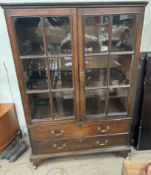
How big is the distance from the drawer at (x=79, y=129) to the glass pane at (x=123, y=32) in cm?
74

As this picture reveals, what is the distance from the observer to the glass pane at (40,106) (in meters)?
1.72

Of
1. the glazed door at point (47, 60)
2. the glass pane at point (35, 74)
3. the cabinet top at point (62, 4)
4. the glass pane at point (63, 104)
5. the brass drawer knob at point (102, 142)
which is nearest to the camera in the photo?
the cabinet top at point (62, 4)

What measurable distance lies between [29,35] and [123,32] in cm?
79

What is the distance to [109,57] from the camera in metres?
1.50

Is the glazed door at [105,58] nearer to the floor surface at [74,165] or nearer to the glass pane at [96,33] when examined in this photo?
the glass pane at [96,33]

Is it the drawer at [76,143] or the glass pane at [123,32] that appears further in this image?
the drawer at [76,143]

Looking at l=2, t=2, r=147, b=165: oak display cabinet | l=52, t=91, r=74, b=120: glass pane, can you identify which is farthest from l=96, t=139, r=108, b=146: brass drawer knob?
l=52, t=91, r=74, b=120: glass pane

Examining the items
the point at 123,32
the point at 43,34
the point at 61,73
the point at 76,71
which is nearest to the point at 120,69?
the point at 123,32

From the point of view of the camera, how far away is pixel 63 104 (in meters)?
1.82

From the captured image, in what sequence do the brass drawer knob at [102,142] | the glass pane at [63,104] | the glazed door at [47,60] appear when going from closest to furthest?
the glazed door at [47,60]
the glass pane at [63,104]
the brass drawer knob at [102,142]

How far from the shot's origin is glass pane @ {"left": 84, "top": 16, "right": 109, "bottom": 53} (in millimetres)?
1380

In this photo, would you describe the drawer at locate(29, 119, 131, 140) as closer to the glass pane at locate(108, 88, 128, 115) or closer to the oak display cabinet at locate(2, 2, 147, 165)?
the oak display cabinet at locate(2, 2, 147, 165)

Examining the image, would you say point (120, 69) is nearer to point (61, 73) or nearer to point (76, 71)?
point (76, 71)

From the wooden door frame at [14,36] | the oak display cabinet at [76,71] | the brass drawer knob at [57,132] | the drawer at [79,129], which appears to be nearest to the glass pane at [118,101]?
the oak display cabinet at [76,71]
